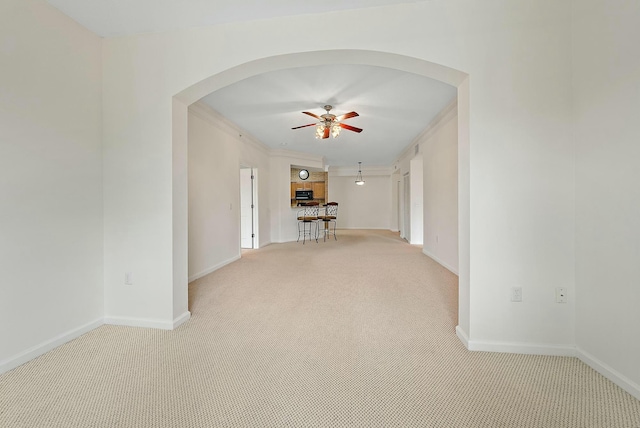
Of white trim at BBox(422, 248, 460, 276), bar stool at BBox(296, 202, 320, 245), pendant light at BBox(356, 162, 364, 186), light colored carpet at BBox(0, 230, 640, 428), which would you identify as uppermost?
pendant light at BBox(356, 162, 364, 186)

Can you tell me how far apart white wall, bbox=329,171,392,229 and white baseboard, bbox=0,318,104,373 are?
9239 millimetres

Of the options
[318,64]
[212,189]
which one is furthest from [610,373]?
[212,189]

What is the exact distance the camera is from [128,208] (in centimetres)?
236

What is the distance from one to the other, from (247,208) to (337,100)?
354 centimetres

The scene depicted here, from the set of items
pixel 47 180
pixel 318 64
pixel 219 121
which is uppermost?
pixel 219 121

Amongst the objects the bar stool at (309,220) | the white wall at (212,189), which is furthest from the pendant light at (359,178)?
the white wall at (212,189)

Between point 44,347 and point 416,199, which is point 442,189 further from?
point 44,347

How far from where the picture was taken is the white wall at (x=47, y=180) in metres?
1.75

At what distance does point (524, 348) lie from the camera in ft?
6.24

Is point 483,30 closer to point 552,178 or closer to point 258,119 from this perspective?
point 552,178

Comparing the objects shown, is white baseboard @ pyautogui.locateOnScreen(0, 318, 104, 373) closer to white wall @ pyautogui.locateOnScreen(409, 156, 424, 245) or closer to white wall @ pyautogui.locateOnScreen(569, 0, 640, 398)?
white wall @ pyautogui.locateOnScreen(569, 0, 640, 398)

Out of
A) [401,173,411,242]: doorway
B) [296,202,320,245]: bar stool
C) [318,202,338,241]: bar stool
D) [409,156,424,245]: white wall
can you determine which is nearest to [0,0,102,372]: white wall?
[296,202,320,245]: bar stool


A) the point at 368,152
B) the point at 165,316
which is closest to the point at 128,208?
the point at 165,316

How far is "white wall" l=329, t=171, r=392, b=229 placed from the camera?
11133 millimetres
